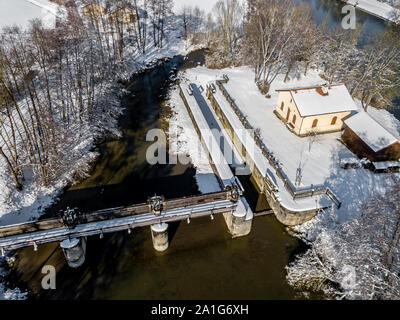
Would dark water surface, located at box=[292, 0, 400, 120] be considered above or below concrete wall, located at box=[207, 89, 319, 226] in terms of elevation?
above

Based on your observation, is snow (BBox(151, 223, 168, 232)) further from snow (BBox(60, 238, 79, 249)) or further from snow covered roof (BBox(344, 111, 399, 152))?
snow covered roof (BBox(344, 111, 399, 152))

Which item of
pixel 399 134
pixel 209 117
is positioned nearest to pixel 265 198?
pixel 209 117

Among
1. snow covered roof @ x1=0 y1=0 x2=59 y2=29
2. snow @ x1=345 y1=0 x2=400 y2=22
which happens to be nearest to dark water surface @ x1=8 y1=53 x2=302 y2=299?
snow covered roof @ x1=0 y1=0 x2=59 y2=29

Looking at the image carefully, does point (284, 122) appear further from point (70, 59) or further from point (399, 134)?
point (70, 59)

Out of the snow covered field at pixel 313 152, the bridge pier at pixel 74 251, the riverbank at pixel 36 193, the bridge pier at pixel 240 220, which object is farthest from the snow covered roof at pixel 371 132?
the bridge pier at pixel 74 251

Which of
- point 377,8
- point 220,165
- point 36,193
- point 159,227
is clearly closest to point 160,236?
point 159,227

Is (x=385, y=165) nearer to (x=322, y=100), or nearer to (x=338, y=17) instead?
(x=322, y=100)

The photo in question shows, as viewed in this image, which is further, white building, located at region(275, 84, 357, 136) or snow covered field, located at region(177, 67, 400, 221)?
white building, located at region(275, 84, 357, 136)
